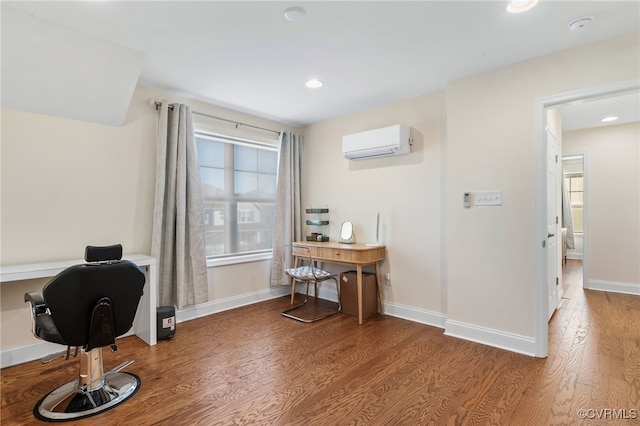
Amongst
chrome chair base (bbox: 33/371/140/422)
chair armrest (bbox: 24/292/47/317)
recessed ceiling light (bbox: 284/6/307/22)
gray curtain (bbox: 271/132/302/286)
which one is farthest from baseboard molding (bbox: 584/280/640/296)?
chair armrest (bbox: 24/292/47/317)

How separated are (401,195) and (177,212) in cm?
246

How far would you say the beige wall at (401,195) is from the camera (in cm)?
340

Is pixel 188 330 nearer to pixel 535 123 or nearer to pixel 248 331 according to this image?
pixel 248 331

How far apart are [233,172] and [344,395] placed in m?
2.94

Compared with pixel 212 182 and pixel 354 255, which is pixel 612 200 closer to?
pixel 354 255

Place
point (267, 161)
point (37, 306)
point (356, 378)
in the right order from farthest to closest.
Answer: point (267, 161) → point (356, 378) → point (37, 306)

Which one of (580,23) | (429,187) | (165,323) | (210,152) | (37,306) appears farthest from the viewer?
(210,152)

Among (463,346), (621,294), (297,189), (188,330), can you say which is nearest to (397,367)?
(463,346)

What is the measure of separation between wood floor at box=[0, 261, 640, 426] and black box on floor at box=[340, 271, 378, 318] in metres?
0.33

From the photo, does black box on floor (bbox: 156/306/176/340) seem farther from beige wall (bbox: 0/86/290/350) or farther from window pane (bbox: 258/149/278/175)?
window pane (bbox: 258/149/278/175)

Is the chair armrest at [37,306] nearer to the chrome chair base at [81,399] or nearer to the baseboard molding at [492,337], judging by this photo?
the chrome chair base at [81,399]

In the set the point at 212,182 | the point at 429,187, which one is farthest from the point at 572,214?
the point at 212,182

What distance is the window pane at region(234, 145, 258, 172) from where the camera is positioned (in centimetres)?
413

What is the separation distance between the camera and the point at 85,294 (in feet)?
5.90
